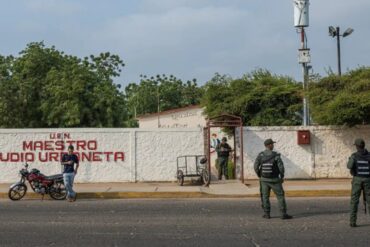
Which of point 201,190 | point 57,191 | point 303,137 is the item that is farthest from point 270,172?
point 303,137

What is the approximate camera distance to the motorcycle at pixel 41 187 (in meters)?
18.0

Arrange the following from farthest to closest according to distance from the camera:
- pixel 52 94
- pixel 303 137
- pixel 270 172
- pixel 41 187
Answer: pixel 52 94, pixel 303 137, pixel 41 187, pixel 270 172

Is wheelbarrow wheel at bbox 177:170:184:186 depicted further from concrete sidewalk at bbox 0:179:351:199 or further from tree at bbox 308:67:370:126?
tree at bbox 308:67:370:126

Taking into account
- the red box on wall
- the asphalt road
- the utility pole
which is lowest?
the asphalt road

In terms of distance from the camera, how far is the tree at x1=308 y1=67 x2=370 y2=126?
2127cm

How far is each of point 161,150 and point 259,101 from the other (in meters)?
5.08

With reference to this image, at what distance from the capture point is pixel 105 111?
123ft

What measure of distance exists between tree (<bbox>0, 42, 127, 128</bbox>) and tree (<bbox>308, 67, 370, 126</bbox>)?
17016mm

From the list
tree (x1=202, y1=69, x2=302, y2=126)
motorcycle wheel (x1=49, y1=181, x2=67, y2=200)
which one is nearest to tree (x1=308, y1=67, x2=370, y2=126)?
tree (x1=202, y1=69, x2=302, y2=126)

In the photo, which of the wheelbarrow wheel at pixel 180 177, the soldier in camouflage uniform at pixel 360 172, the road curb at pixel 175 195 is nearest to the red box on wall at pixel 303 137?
the road curb at pixel 175 195

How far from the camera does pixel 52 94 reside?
37.1m

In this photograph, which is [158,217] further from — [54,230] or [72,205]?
[72,205]

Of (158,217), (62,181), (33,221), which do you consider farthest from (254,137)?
(33,221)

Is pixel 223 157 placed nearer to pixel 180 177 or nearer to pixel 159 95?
pixel 180 177
